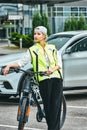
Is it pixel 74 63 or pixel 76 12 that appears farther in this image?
pixel 76 12

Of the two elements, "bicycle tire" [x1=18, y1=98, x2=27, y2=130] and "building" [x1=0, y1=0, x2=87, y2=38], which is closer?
"bicycle tire" [x1=18, y1=98, x2=27, y2=130]

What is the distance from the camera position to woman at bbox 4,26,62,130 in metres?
7.26

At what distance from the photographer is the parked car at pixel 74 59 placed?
41.6 feet

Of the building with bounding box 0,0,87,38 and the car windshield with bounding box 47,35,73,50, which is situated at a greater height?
the car windshield with bounding box 47,35,73,50

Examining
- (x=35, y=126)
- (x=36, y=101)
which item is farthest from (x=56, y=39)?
(x=36, y=101)

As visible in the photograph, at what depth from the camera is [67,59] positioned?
41.6ft

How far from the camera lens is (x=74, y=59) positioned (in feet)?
42.1

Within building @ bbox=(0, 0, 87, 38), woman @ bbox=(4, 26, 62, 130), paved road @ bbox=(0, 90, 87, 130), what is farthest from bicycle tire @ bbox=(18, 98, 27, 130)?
building @ bbox=(0, 0, 87, 38)

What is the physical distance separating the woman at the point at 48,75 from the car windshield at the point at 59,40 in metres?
5.49

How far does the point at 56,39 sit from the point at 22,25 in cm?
7512

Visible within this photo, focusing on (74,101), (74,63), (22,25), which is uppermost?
(74,63)

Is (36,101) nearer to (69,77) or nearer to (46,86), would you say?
(46,86)

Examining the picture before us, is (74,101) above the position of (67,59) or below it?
below

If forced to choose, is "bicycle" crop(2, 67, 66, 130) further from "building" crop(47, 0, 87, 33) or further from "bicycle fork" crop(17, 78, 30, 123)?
"building" crop(47, 0, 87, 33)
